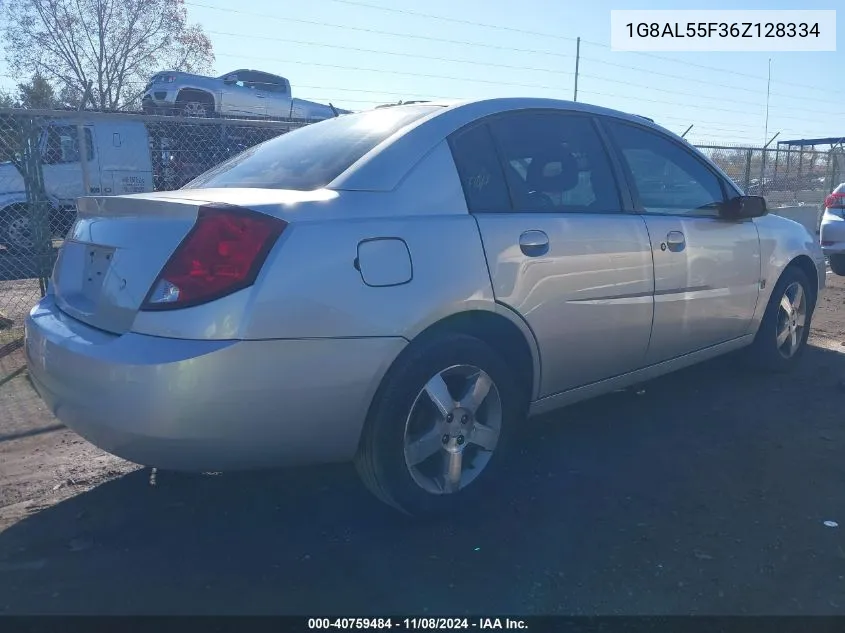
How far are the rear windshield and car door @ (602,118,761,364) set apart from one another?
1.30 metres

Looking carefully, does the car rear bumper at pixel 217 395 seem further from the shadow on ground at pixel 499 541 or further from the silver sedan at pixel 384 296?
the shadow on ground at pixel 499 541

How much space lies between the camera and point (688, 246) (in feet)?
13.3

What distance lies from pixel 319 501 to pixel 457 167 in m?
1.58

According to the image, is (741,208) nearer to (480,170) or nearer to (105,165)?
(480,170)

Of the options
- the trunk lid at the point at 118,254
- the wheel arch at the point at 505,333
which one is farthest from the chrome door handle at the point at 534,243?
the trunk lid at the point at 118,254

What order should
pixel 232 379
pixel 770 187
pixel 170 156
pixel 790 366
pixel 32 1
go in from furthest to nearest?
pixel 32 1
pixel 770 187
pixel 170 156
pixel 790 366
pixel 232 379

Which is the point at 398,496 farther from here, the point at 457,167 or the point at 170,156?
the point at 170,156

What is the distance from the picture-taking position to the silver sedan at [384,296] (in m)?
2.46

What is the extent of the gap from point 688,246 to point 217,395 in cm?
276

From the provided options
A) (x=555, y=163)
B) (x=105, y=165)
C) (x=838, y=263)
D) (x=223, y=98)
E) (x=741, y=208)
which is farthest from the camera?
(x=223, y=98)

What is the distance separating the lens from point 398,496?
113 inches

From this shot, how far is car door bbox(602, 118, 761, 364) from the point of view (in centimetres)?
394

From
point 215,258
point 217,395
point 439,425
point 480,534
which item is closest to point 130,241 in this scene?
point 215,258

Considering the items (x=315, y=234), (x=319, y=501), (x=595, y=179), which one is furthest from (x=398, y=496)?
(x=595, y=179)
